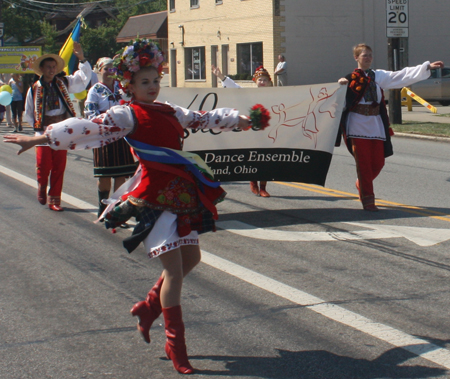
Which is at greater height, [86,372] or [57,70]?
[57,70]

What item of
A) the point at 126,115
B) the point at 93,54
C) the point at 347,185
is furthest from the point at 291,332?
the point at 93,54

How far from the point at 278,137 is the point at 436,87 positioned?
20169 mm

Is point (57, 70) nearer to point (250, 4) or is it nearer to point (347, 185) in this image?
point (347, 185)

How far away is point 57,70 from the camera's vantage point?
28.1 ft

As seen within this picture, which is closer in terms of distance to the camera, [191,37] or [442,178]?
[442,178]

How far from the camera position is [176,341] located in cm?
383

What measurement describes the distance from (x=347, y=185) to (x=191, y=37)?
30494 mm

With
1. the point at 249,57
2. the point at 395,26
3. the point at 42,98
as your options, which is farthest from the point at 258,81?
the point at 249,57

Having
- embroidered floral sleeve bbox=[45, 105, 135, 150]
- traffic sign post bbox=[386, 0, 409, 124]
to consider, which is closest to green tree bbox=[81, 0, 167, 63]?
traffic sign post bbox=[386, 0, 409, 124]

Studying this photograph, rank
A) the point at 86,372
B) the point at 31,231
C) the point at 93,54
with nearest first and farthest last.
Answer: the point at 86,372 < the point at 31,231 < the point at 93,54

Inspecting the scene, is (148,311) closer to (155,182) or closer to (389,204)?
(155,182)

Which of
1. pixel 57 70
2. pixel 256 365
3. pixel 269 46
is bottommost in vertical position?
pixel 256 365

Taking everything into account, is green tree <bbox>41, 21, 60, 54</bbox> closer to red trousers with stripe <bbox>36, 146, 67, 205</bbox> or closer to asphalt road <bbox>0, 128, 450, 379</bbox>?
red trousers with stripe <bbox>36, 146, 67, 205</bbox>

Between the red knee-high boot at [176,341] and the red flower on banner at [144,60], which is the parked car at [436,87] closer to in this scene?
the red flower on banner at [144,60]
